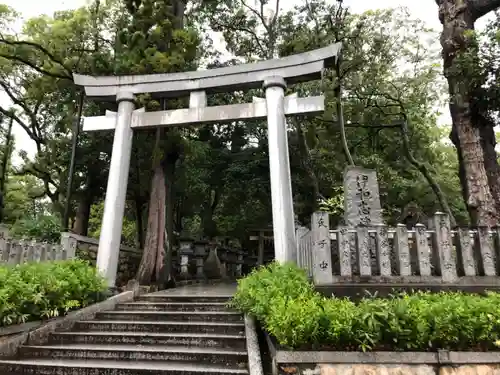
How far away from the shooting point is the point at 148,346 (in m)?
5.70

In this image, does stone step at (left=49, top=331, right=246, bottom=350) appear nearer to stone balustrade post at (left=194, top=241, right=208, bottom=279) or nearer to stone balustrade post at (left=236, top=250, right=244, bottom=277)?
stone balustrade post at (left=194, top=241, right=208, bottom=279)

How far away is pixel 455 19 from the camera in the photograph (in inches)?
377

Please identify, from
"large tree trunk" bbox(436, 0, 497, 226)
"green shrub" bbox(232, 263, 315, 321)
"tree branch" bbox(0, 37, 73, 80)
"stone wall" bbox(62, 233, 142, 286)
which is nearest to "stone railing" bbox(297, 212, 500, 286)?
"green shrub" bbox(232, 263, 315, 321)

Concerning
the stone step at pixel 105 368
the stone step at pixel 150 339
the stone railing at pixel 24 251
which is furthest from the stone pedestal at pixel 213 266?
the stone step at pixel 105 368

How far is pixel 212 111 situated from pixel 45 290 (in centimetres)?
556

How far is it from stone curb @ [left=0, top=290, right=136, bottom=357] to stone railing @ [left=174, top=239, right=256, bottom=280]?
5405 millimetres

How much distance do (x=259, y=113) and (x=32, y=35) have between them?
1320 centimetres

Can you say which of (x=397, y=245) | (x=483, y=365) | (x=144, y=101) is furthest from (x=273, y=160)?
(x=483, y=365)

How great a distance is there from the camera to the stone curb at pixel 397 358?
13.5 feet

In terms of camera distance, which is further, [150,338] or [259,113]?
[259,113]

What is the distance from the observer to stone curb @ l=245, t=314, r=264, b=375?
14.6ft

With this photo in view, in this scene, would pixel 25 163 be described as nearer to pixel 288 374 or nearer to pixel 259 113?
pixel 259 113

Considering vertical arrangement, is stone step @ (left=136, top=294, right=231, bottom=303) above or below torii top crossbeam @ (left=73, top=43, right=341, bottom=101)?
below

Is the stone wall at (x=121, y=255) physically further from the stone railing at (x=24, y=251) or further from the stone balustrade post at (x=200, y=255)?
Answer: the stone balustrade post at (x=200, y=255)
